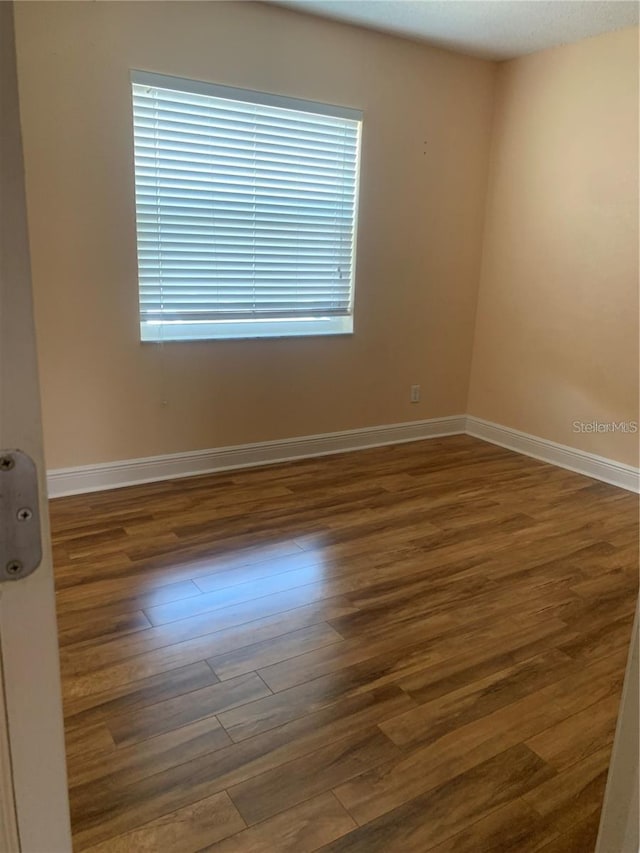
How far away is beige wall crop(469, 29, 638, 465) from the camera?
11.5ft

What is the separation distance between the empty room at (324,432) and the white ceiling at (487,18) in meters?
0.03

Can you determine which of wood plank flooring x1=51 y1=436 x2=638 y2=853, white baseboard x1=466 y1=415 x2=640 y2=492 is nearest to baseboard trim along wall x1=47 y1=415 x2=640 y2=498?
white baseboard x1=466 y1=415 x2=640 y2=492

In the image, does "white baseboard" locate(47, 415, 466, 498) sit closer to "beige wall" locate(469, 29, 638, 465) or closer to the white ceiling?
"beige wall" locate(469, 29, 638, 465)

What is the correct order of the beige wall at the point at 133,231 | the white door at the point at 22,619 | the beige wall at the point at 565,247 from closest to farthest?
1. the white door at the point at 22,619
2. the beige wall at the point at 133,231
3. the beige wall at the point at 565,247

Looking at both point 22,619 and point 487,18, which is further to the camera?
point 487,18

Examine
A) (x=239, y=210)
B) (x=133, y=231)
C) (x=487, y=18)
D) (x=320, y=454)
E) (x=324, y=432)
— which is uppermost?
(x=487, y=18)

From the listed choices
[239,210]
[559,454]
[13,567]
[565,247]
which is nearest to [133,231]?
[239,210]

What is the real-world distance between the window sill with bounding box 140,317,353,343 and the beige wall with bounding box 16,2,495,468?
0.05 meters

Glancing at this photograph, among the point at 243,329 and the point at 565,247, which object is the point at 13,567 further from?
the point at 565,247

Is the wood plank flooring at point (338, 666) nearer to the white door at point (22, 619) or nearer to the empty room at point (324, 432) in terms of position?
the empty room at point (324, 432)

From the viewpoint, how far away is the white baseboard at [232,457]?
3340 millimetres

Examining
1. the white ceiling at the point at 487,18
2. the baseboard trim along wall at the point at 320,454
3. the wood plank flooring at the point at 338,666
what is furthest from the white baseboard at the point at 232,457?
the white ceiling at the point at 487,18

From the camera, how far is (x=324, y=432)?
4078mm

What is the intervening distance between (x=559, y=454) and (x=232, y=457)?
2048 mm
